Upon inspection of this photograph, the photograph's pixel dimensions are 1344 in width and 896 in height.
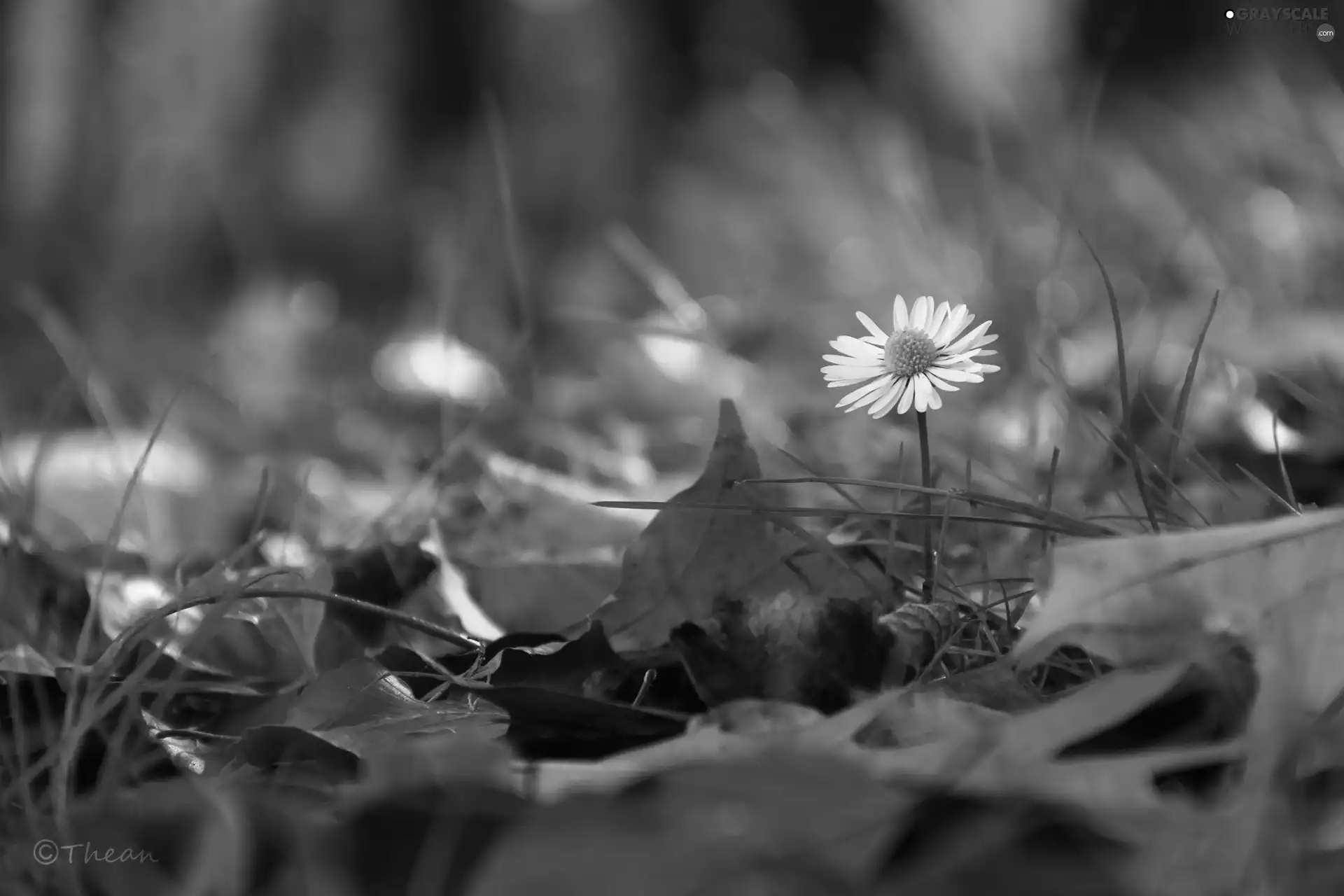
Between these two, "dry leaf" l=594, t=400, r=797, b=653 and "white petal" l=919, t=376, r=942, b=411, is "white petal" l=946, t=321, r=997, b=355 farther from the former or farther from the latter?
"dry leaf" l=594, t=400, r=797, b=653

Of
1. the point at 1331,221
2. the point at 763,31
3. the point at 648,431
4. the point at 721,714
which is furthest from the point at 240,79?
the point at 721,714

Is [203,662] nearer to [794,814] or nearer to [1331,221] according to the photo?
[794,814]

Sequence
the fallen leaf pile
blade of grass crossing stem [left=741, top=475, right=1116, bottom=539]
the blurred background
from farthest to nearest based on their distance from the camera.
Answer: the blurred background, blade of grass crossing stem [left=741, top=475, right=1116, bottom=539], the fallen leaf pile

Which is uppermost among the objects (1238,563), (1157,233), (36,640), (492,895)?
(1157,233)

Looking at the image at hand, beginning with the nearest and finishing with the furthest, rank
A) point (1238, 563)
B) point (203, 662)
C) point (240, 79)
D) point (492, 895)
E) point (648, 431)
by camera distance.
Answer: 1. point (492, 895)
2. point (1238, 563)
3. point (203, 662)
4. point (648, 431)
5. point (240, 79)

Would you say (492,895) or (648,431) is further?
(648,431)

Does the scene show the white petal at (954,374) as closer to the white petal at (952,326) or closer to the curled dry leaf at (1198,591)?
the white petal at (952,326)

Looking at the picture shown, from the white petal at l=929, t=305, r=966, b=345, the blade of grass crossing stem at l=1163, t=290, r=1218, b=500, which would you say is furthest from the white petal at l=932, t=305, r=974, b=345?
the blade of grass crossing stem at l=1163, t=290, r=1218, b=500

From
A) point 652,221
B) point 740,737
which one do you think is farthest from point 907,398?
point 652,221
